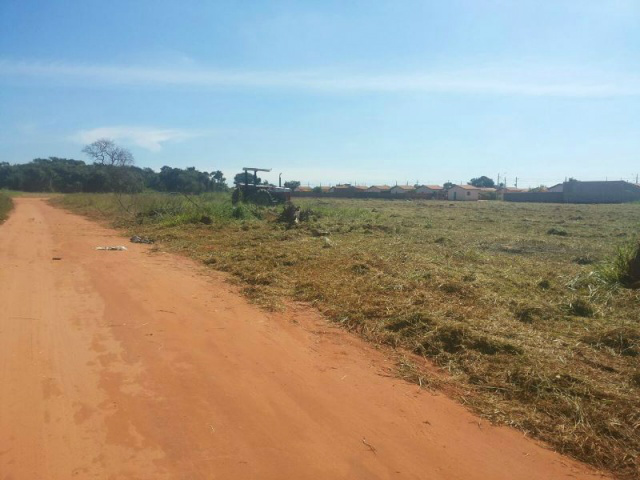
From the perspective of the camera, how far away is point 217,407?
394cm

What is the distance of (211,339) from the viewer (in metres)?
5.61

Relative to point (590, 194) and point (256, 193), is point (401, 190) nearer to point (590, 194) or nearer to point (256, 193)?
point (590, 194)

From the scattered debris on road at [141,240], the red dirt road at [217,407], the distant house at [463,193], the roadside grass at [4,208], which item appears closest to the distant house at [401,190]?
the distant house at [463,193]

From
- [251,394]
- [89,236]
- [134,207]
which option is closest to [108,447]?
[251,394]

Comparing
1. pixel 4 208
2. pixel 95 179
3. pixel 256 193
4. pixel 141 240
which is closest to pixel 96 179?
pixel 95 179

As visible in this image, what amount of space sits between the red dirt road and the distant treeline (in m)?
45.0

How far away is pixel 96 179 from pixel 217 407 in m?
68.1

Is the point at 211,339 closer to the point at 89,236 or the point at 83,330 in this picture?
the point at 83,330

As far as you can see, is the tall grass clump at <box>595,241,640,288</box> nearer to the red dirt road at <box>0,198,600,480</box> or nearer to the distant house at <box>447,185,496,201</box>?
the red dirt road at <box>0,198,600,480</box>

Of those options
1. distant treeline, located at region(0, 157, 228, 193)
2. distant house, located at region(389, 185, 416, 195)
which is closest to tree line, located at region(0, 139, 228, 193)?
distant treeline, located at region(0, 157, 228, 193)

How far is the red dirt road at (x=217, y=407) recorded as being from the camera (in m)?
3.23

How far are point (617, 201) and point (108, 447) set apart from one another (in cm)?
7488

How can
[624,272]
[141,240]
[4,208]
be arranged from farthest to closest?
[4,208] → [141,240] → [624,272]

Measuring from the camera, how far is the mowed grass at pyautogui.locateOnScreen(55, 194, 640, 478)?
403cm
